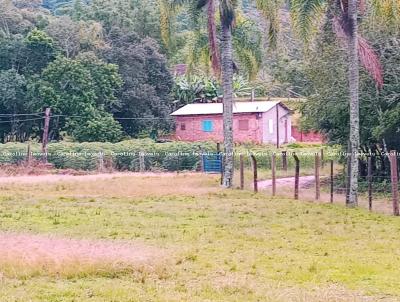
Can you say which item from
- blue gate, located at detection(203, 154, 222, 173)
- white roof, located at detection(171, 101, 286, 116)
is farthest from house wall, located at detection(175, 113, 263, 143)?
blue gate, located at detection(203, 154, 222, 173)

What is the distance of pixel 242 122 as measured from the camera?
5169 centimetres

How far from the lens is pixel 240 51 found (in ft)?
97.2

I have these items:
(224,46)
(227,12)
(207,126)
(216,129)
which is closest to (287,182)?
(224,46)

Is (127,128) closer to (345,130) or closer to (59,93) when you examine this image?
(59,93)

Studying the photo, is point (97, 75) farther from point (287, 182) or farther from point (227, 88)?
point (287, 182)

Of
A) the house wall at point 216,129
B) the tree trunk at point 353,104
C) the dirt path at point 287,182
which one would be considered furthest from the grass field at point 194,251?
the house wall at point 216,129

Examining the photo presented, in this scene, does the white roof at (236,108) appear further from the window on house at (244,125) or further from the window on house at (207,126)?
the window on house at (244,125)

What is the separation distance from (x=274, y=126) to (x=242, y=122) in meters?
3.24

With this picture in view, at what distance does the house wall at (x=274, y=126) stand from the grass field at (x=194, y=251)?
102ft

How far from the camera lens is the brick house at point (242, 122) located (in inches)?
2016

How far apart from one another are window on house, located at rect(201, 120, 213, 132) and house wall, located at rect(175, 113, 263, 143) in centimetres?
18

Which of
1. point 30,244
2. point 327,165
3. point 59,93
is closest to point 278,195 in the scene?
point 30,244

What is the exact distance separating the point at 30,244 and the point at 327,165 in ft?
91.6

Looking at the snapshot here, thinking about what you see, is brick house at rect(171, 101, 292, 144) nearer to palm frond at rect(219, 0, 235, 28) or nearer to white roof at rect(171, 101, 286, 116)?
white roof at rect(171, 101, 286, 116)
